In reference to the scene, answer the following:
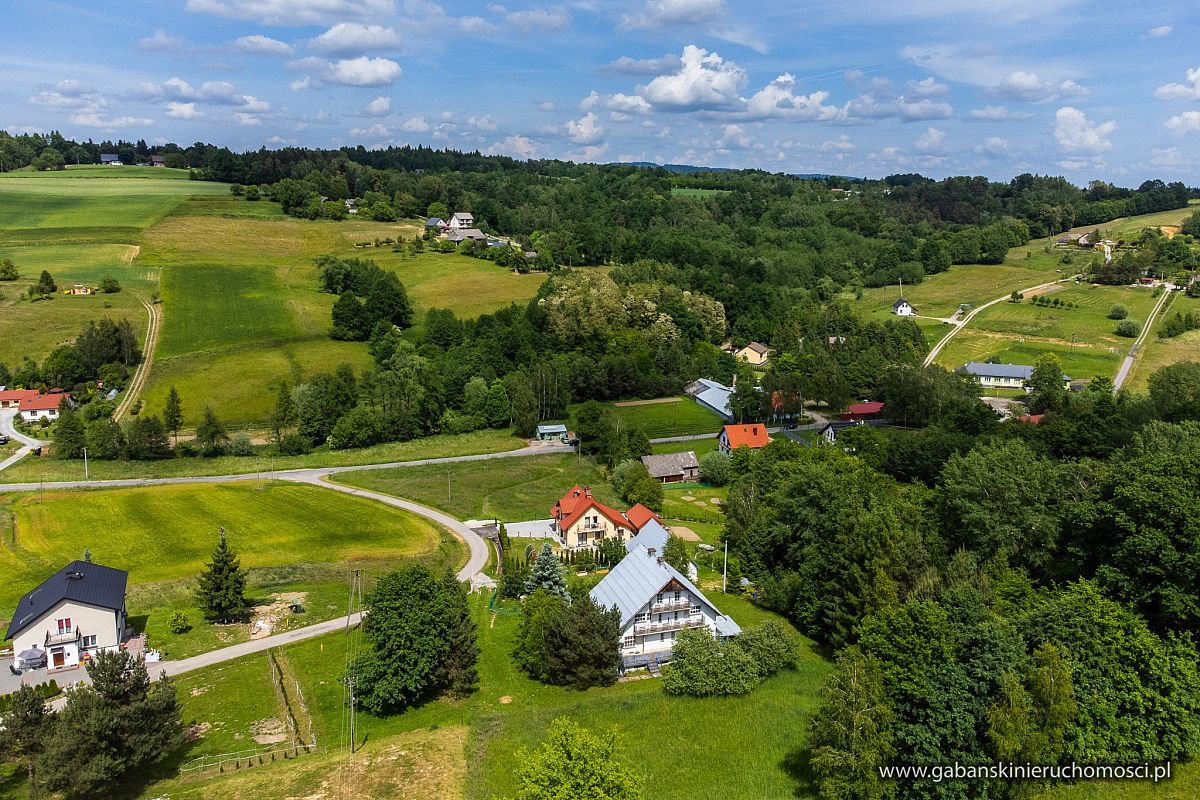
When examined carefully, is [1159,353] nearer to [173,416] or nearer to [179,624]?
[179,624]

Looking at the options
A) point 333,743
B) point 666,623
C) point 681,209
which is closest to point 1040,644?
point 666,623

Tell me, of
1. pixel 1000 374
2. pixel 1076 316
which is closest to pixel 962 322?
pixel 1076 316

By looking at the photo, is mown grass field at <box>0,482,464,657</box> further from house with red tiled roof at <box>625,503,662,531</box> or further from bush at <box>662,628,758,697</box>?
bush at <box>662,628,758,697</box>

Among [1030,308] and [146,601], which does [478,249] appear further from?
[146,601]

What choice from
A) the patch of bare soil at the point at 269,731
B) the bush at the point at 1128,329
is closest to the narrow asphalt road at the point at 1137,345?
the bush at the point at 1128,329

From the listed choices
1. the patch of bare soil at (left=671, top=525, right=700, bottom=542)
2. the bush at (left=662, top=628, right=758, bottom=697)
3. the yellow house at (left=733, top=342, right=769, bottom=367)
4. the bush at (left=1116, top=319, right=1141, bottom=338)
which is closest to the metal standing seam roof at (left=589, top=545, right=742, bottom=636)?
the bush at (left=662, top=628, right=758, bottom=697)

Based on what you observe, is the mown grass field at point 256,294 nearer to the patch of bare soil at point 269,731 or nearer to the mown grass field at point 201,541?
the mown grass field at point 201,541

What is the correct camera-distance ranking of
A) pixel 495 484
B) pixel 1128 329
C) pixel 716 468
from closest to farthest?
pixel 495 484
pixel 716 468
pixel 1128 329
